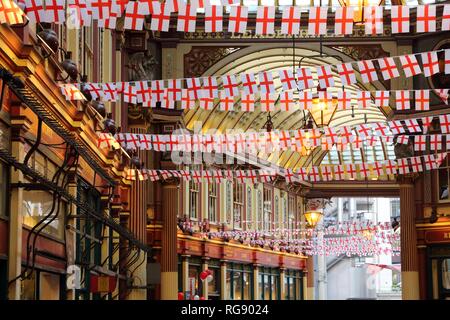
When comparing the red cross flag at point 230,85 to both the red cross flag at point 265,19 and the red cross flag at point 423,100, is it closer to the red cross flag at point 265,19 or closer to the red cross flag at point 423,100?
the red cross flag at point 265,19

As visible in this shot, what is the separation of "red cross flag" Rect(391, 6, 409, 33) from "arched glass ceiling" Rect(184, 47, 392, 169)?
22.7ft

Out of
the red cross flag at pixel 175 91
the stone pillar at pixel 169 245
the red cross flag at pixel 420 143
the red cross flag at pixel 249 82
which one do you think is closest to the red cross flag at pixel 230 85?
the red cross flag at pixel 249 82

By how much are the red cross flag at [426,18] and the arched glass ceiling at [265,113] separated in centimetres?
686

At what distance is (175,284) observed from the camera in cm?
2856

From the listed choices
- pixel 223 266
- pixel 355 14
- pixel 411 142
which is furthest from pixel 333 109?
pixel 223 266

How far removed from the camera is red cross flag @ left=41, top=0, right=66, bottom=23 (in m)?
11.7

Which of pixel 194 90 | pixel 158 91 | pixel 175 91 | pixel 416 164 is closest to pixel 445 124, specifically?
pixel 416 164

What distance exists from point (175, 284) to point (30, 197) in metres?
15.6

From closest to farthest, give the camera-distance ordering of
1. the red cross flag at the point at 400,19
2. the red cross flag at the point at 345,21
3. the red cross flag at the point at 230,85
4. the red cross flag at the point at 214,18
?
the red cross flag at the point at 214,18
the red cross flag at the point at 400,19
the red cross flag at the point at 345,21
the red cross flag at the point at 230,85

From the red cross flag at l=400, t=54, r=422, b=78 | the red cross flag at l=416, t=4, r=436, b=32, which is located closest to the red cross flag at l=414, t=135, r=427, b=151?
the red cross flag at l=400, t=54, r=422, b=78

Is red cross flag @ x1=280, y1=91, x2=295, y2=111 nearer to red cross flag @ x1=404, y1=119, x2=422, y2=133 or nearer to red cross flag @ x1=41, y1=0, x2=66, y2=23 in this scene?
red cross flag @ x1=404, y1=119, x2=422, y2=133

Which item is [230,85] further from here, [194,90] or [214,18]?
[214,18]

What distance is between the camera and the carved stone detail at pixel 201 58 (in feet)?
94.3

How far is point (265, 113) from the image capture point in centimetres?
4012
